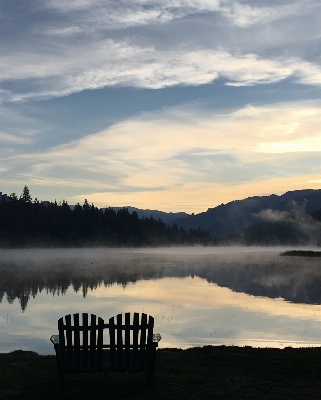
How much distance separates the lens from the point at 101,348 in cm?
1410

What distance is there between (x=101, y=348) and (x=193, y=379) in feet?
10.3

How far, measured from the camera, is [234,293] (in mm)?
46500

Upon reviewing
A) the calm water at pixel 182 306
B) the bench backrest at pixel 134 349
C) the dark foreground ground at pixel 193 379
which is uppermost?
the bench backrest at pixel 134 349

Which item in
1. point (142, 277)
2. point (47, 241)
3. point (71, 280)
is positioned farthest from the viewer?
point (47, 241)

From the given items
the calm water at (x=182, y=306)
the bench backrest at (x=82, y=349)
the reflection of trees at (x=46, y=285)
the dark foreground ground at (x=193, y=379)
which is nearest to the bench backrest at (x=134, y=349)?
the bench backrest at (x=82, y=349)

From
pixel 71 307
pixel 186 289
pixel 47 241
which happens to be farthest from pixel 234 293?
pixel 47 241

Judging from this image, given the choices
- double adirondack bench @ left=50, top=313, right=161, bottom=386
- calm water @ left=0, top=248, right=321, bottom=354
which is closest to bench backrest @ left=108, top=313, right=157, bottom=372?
double adirondack bench @ left=50, top=313, right=161, bottom=386

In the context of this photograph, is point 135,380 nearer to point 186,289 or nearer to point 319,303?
point 319,303

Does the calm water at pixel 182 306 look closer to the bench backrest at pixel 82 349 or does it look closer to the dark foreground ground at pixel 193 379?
the dark foreground ground at pixel 193 379

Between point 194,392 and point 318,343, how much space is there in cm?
1207

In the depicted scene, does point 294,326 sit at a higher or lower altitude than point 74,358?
lower

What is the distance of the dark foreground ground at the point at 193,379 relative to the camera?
527 inches

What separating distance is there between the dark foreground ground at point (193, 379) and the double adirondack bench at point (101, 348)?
22.1 inches

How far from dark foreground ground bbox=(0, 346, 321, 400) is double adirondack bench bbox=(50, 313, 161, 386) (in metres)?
0.56
